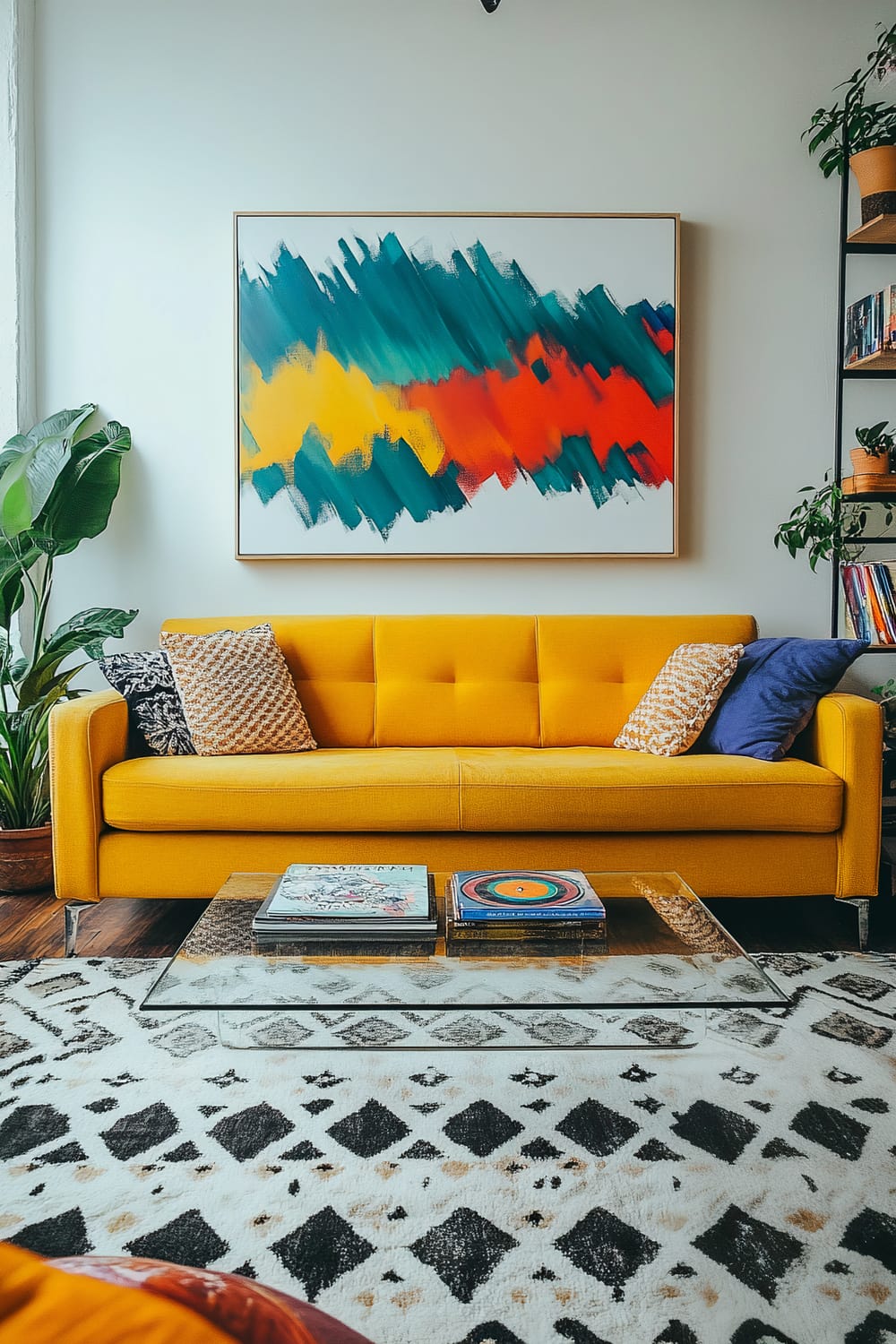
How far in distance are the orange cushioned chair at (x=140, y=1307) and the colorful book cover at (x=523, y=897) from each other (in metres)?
1.00

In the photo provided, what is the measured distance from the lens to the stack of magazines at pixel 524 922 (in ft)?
5.20

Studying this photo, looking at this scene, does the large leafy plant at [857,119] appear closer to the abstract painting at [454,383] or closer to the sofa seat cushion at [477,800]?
the abstract painting at [454,383]

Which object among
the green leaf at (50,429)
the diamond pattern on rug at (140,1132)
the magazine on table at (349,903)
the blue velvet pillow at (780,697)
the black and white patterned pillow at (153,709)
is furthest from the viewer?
the green leaf at (50,429)

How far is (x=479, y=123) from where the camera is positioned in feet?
11.0

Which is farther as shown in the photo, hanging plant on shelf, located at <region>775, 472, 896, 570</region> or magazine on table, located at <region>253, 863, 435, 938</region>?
hanging plant on shelf, located at <region>775, 472, 896, 570</region>

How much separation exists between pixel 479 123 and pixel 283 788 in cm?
247

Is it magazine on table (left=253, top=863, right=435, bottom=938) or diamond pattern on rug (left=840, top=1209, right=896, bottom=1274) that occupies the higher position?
magazine on table (left=253, top=863, right=435, bottom=938)

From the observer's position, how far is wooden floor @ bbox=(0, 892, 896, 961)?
8.20ft

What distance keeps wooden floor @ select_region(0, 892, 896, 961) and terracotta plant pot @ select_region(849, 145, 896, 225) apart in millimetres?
2177

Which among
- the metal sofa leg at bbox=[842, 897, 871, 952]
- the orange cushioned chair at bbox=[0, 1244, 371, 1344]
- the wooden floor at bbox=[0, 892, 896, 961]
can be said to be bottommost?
the wooden floor at bbox=[0, 892, 896, 961]

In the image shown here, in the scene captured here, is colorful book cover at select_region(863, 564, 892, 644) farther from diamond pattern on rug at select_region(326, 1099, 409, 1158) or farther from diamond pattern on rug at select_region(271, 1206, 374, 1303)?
diamond pattern on rug at select_region(271, 1206, 374, 1303)

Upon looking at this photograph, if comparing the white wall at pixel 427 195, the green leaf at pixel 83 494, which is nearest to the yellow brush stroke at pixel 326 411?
the white wall at pixel 427 195

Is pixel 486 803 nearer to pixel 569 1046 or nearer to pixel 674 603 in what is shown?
pixel 569 1046

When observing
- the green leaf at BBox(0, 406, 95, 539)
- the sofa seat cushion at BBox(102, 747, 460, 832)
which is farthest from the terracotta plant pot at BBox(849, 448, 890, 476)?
the green leaf at BBox(0, 406, 95, 539)
